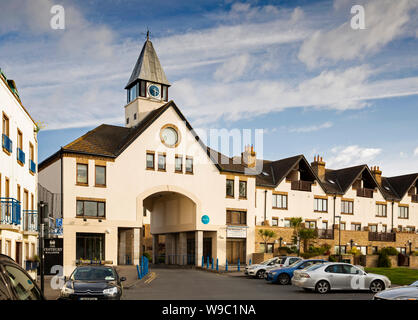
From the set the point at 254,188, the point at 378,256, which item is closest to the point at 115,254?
Result: the point at 254,188

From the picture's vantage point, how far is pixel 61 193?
42625mm

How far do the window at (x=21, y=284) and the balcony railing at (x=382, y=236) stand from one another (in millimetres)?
57332

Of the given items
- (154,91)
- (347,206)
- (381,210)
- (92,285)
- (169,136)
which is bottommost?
(381,210)

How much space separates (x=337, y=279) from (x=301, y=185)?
34.5m

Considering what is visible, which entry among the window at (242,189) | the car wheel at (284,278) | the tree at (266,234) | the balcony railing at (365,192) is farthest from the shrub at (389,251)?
the car wheel at (284,278)

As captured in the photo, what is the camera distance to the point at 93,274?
1786cm

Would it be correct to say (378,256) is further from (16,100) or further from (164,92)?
(16,100)

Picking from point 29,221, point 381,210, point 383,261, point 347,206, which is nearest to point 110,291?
point 29,221

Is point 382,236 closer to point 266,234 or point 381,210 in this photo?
point 381,210

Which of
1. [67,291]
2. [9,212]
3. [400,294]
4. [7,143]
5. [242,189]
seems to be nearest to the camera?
[400,294]

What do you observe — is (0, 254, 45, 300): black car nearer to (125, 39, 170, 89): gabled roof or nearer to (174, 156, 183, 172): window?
(174, 156, 183, 172): window

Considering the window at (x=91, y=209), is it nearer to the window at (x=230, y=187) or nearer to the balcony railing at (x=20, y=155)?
the window at (x=230, y=187)

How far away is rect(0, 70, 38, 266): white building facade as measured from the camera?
24.2 meters
